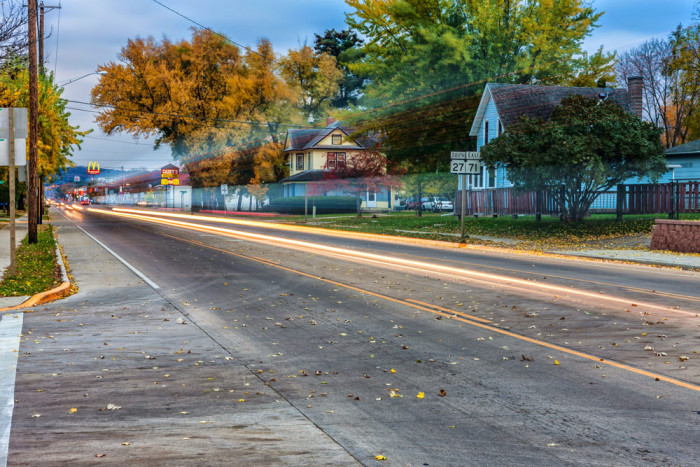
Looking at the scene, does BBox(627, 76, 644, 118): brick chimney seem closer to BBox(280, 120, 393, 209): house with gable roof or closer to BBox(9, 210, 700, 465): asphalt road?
BBox(9, 210, 700, 465): asphalt road

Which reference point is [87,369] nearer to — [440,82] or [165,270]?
[165,270]

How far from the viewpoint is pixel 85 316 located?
11211mm

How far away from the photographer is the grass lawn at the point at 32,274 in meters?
13.6

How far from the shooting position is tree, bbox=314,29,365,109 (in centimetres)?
9806

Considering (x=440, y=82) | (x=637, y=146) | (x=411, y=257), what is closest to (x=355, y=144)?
(x=440, y=82)

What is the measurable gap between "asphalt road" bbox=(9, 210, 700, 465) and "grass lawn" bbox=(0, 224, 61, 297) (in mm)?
1230

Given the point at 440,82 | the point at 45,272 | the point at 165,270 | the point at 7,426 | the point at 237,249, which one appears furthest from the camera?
the point at 440,82

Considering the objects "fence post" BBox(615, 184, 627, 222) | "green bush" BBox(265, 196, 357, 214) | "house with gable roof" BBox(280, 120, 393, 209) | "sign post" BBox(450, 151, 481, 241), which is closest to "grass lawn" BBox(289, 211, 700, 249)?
"fence post" BBox(615, 184, 627, 222)

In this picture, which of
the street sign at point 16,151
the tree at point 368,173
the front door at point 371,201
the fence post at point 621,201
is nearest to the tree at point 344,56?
the front door at point 371,201

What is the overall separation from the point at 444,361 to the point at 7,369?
4.82m

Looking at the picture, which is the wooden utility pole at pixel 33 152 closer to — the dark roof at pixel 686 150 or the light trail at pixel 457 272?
the light trail at pixel 457 272

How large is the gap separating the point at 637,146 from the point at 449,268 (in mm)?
13346

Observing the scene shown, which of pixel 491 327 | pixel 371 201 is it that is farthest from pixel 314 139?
pixel 491 327

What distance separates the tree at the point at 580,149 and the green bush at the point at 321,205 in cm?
3878
